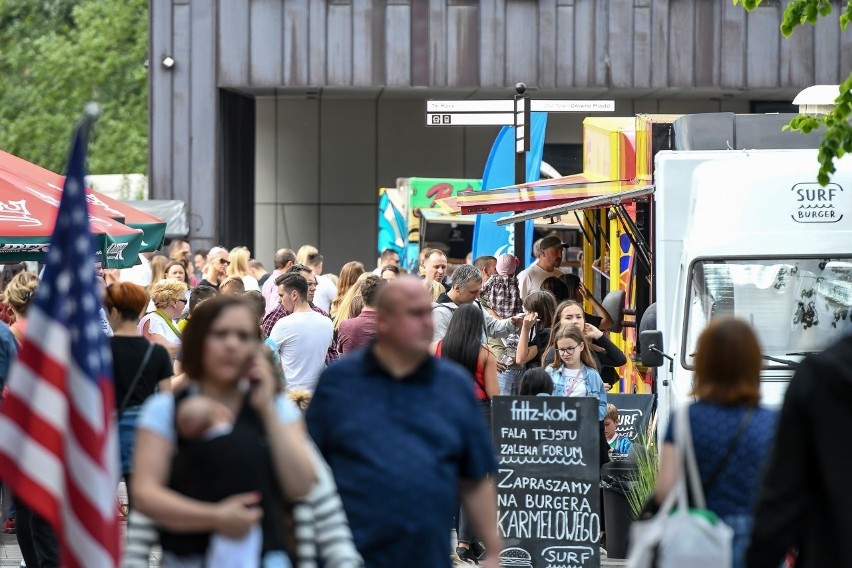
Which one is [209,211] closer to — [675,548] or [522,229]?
[522,229]

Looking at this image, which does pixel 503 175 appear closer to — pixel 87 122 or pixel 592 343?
pixel 592 343

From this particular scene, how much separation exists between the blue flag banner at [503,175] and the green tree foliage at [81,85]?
106 feet

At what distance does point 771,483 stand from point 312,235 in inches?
1348

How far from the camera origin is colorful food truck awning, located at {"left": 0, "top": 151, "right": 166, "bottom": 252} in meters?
12.1

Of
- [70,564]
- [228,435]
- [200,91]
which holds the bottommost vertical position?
[70,564]

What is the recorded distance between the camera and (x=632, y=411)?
1256 centimetres

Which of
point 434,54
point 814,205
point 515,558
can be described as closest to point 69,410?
point 515,558

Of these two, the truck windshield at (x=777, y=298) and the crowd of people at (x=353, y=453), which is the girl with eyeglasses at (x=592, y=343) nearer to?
the truck windshield at (x=777, y=298)

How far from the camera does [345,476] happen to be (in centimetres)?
534

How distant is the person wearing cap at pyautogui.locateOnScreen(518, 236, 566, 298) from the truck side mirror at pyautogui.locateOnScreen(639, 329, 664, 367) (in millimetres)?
5629

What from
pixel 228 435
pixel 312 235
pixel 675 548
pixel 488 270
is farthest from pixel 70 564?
pixel 312 235

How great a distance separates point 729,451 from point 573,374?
202 inches

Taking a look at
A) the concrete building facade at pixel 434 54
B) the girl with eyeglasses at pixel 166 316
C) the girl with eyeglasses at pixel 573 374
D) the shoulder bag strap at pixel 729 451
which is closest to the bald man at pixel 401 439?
the shoulder bag strap at pixel 729 451

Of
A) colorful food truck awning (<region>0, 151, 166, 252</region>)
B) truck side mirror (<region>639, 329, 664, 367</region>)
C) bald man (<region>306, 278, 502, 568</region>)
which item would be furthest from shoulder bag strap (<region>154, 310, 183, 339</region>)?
bald man (<region>306, 278, 502, 568</region>)
